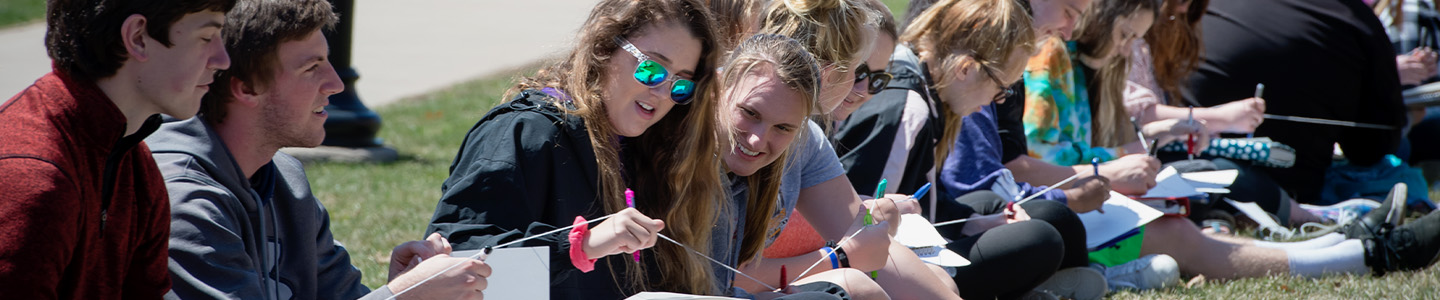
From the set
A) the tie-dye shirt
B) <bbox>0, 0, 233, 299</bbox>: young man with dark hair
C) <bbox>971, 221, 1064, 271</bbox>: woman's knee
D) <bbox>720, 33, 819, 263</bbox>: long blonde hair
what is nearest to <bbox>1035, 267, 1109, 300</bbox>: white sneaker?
<bbox>971, 221, 1064, 271</bbox>: woman's knee

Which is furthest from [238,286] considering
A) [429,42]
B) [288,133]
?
[429,42]

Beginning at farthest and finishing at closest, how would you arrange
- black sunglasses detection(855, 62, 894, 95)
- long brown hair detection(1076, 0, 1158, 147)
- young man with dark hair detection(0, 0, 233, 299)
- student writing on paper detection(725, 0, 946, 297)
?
1. long brown hair detection(1076, 0, 1158, 147)
2. black sunglasses detection(855, 62, 894, 95)
3. student writing on paper detection(725, 0, 946, 297)
4. young man with dark hair detection(0, 0, 233, 299)

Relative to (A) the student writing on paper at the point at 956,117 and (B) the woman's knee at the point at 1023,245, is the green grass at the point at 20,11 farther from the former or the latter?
(B) the woman's knee at the point at 1023,245

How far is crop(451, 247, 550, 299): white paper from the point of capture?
2.21 m

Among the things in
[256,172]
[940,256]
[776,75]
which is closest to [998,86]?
[940,256]

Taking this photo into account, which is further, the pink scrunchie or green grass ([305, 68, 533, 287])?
green grass ([305, 68, 533, 287])

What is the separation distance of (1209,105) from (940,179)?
7.60 feet

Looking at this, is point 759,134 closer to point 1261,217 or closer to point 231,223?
point 231,223

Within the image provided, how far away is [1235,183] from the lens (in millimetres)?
5164

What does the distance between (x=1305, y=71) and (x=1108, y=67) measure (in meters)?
1.41

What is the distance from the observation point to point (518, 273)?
222cm

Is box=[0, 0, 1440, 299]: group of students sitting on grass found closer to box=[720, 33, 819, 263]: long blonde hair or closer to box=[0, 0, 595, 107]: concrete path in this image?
box=[720, 33, 819, 263]: long blonde hair

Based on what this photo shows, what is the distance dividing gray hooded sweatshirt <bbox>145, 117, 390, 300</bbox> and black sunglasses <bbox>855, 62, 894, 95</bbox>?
1.65 m

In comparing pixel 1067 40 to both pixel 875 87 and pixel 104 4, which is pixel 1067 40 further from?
pixel 104 4
